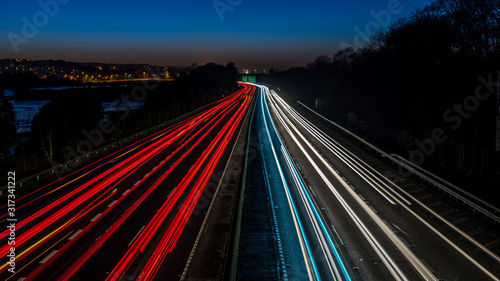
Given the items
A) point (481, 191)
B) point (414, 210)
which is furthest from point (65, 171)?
point (481, 191)

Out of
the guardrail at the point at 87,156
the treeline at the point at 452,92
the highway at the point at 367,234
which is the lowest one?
the highway at the point at 367,234

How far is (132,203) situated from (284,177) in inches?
358

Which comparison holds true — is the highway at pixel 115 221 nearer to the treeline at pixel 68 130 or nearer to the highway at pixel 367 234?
the highway at pixel 367 234

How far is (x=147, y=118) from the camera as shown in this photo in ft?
164

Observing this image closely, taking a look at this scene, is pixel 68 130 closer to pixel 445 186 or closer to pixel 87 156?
pixel 87 156

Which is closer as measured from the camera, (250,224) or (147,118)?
(250,224)

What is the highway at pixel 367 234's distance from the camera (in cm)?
1066

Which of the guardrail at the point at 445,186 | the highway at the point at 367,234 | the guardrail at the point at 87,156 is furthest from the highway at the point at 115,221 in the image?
the guardrail at the point at 445,186

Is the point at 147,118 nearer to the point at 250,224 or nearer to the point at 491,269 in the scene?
the point at 250,224

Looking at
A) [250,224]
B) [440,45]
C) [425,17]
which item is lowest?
[250,224]

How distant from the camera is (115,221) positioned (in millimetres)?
14172

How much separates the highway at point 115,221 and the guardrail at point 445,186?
11.3 m

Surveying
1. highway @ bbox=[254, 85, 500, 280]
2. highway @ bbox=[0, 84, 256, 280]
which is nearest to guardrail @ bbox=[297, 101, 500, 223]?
highway @ bbox=[254, 85, 500, 280]

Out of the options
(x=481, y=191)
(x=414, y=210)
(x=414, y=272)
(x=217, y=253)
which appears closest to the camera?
(x=414, y=272)
